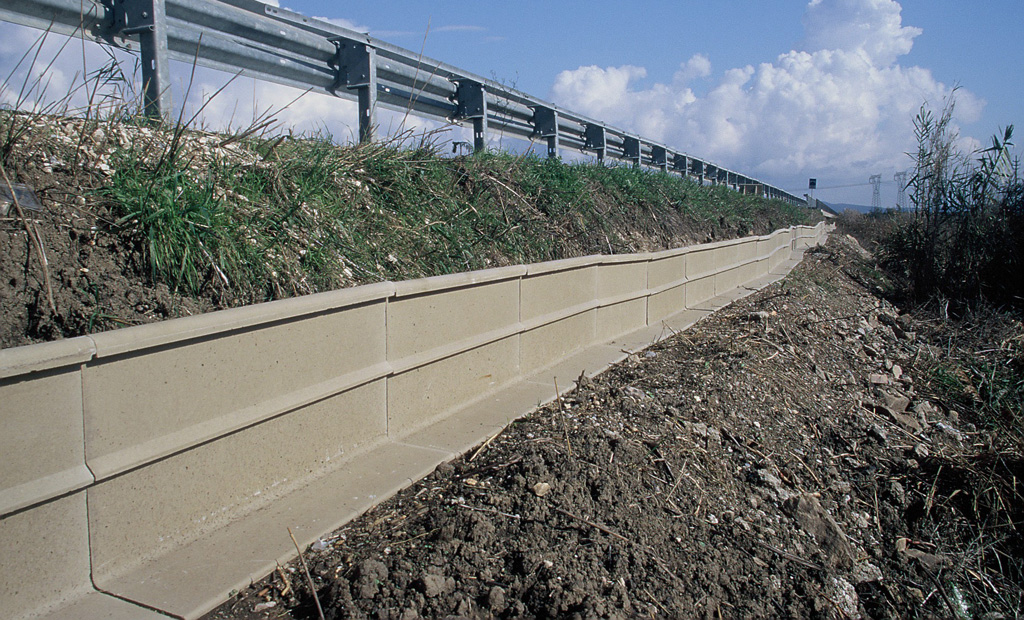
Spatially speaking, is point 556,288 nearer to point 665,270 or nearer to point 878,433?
point 878,433

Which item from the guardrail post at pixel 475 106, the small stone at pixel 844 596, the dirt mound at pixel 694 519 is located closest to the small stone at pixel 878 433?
the dirt mound at pixel 694 519

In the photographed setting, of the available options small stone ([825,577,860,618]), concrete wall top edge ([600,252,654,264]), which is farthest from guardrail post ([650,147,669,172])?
small stone ([825,577,860,618])

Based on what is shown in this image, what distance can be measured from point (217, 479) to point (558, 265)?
3.69m

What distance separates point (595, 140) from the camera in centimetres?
1264

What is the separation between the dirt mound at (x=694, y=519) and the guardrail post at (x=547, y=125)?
16.4 feet

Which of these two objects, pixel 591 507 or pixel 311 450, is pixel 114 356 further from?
pixel 591 507

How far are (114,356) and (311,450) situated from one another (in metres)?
1.25

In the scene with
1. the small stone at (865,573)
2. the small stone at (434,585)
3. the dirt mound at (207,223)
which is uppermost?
the dirt mound at (207,223)

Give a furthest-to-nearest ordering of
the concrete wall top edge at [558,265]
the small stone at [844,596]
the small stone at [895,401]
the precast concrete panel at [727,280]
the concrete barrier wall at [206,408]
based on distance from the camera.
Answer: the precast concrete panel at [727,280], the small stone at [895,401], the concrete wall top edge at [558,265], the small stone at [844,596], the concrete barrier wall at [206,408]

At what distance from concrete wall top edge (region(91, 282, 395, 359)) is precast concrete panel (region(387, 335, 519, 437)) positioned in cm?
65

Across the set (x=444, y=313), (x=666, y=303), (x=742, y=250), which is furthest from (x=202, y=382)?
(x=742, y=250)

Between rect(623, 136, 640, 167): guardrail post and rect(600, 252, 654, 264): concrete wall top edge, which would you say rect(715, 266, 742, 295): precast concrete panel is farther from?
rect(600, 252, 654, 264): concrete wall top edge

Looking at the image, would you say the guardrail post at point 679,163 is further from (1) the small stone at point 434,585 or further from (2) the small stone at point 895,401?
(1) the small stone at point 434,585

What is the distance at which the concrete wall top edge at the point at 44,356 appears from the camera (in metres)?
2.46
